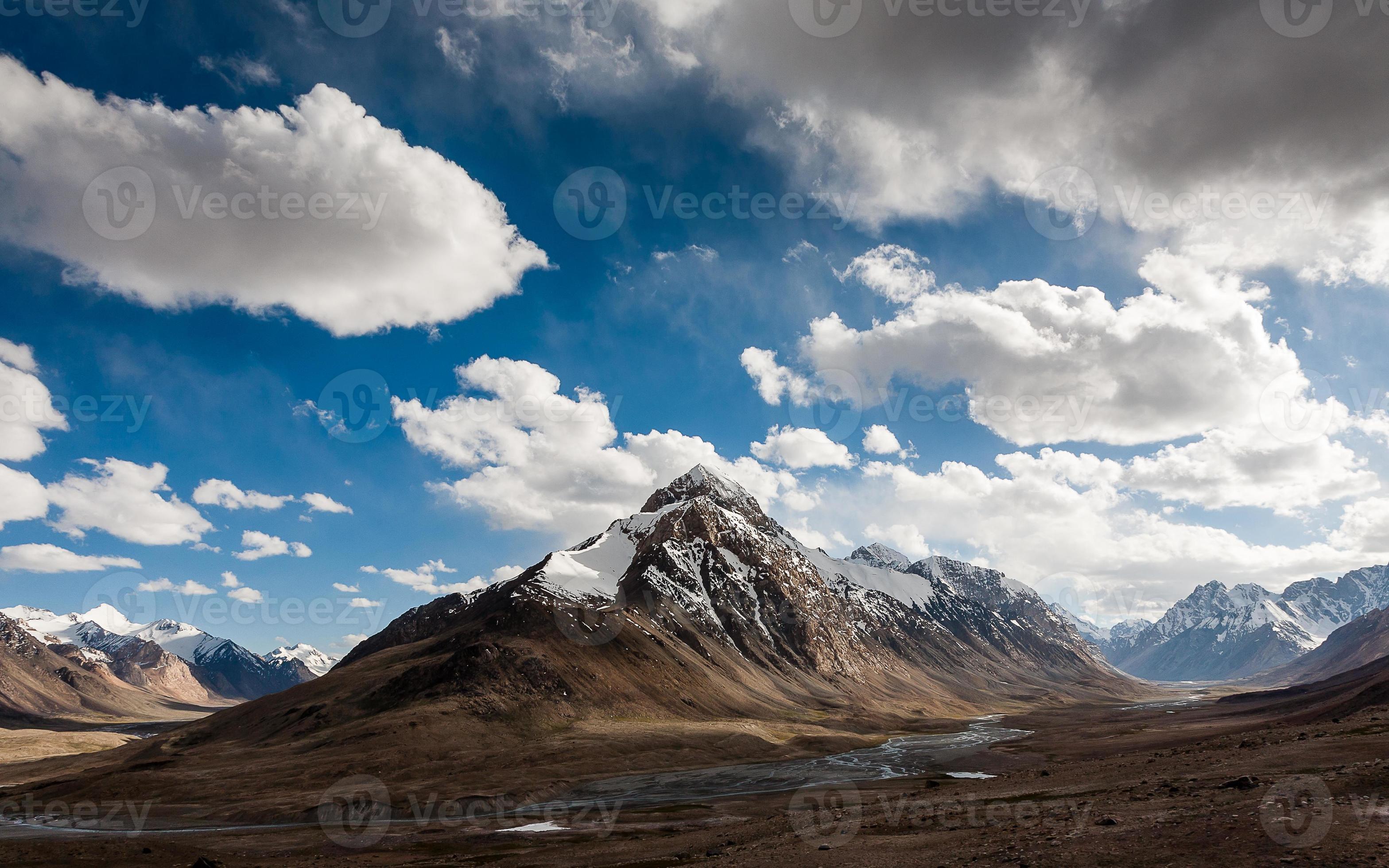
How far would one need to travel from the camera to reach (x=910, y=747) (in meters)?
172

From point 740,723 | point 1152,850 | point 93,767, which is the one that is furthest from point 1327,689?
A: point 93,767

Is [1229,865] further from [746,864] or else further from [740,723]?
Result: [740,723]

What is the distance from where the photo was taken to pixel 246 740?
190 m

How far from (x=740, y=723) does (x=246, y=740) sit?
131m

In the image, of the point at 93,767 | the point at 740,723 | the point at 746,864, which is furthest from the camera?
the point at 740,723

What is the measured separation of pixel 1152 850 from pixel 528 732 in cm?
15534

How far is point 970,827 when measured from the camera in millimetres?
46094

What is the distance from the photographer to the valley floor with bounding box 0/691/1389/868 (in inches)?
1273

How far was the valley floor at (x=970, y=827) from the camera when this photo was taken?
32344mm

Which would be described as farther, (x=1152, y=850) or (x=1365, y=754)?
(x=1365, y=754)

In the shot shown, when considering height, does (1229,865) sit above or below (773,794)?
above

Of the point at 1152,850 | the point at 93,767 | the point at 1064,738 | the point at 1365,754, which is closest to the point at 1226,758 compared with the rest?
the point at 1365,754

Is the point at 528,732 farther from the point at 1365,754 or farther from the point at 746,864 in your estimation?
the point at 1365,754

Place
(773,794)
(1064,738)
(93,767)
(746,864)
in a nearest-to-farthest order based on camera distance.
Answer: (746,864) → (773,794) → (1064,738) → (93,767)
